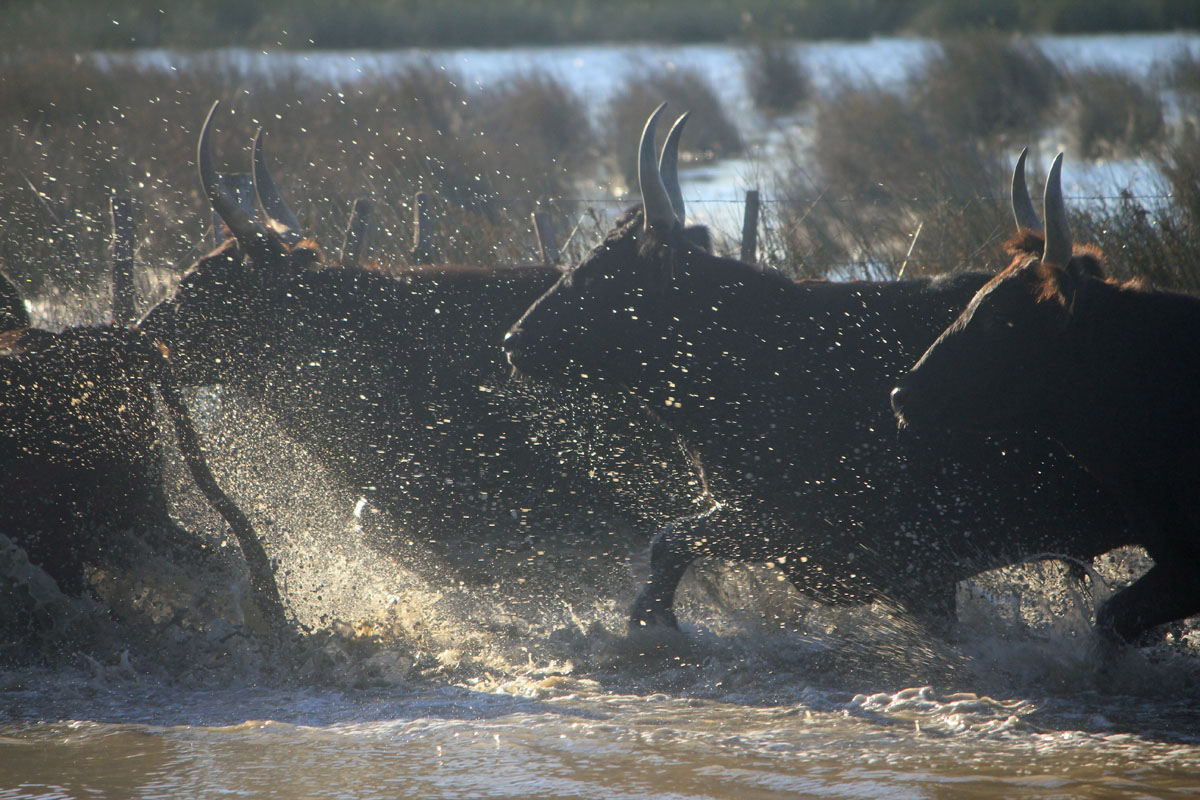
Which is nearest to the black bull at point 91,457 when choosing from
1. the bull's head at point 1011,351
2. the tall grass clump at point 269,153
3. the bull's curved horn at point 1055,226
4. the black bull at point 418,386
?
the black bull at point 418,386

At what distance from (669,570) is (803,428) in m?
0.85

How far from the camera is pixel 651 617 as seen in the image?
495 centimetres

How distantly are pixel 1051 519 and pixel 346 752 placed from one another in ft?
9.11

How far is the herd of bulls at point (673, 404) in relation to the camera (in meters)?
4.07

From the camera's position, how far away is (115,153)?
12.2 m

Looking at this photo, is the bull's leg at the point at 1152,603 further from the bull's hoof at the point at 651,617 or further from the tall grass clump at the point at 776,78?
the tall grass clump at the point at 776,78

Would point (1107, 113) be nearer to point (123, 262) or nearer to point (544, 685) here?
point (123, 262)

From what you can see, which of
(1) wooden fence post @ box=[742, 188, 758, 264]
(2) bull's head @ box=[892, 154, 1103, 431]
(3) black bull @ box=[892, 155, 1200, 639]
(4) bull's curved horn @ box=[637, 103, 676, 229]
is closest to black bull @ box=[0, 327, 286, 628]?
(4) bull's curved horn @ box=[637, 103, 676, 229]

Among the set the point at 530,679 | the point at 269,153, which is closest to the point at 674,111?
the point at 269,153

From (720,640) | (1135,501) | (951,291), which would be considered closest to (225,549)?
(720,640)

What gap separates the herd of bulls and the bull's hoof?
0.04ft

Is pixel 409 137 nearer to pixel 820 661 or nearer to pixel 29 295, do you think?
pixel 29 295

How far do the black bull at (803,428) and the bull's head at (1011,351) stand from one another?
1.31 feet

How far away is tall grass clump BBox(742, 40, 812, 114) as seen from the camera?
78.0ft
